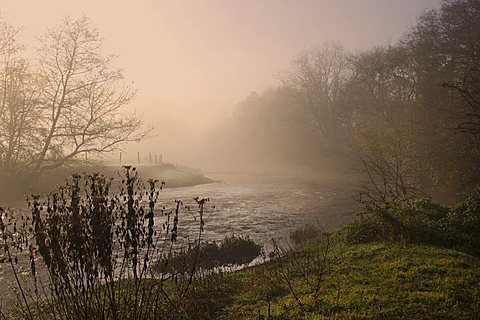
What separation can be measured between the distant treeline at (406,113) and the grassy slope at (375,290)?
5189mm

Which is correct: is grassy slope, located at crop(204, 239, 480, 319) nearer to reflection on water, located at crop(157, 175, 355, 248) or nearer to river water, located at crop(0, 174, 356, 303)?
river water, located at crop(0, 174, 356, 303)

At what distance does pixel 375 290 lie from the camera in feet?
22.6

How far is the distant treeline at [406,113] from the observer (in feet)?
66.5

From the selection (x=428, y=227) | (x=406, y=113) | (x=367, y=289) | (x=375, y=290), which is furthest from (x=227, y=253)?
(x=406, y=113)

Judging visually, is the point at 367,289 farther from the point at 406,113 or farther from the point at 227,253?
the point at 406,113

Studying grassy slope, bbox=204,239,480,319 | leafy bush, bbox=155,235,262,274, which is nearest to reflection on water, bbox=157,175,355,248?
leafy bush, bbox=155,235,262,274

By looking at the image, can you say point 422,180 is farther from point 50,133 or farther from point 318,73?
point 318,73

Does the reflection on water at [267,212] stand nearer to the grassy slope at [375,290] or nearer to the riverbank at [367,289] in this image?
the riverbank at [367,289]

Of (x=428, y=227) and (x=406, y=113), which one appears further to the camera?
(x=406, y=113)

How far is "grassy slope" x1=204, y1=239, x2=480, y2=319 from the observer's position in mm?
5957

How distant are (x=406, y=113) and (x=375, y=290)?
27261 mm

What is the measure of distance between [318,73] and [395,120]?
26.6 metres

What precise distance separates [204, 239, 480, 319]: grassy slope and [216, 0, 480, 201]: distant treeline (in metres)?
5.19

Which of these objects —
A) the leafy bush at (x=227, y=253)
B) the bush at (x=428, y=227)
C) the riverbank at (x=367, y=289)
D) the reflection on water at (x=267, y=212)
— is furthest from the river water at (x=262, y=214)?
the bush at (x=428, y=227)
